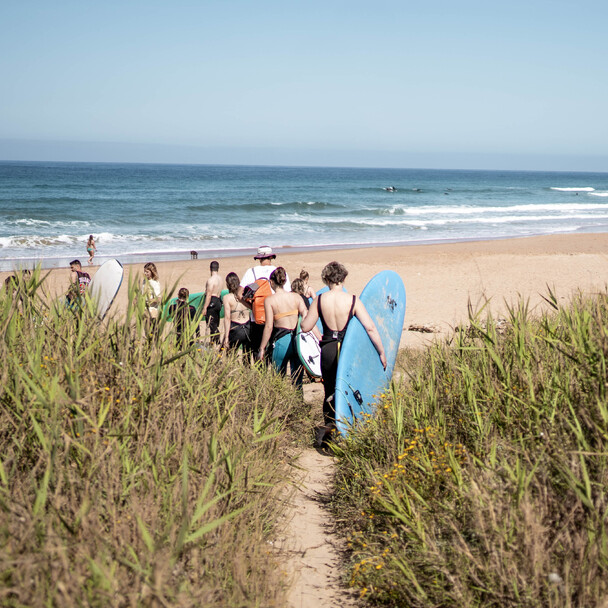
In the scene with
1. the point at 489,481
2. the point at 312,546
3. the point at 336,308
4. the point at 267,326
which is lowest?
the point at 312,546

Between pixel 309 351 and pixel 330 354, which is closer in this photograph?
pixel 330 354

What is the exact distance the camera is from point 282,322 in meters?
5.83

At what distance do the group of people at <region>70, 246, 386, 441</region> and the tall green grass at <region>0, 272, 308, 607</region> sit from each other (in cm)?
42

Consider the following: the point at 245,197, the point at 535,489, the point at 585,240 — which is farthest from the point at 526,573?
the point at 245,197

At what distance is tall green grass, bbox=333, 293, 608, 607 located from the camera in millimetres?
2387

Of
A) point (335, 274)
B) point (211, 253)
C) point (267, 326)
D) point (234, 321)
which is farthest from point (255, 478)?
point (211, 253)

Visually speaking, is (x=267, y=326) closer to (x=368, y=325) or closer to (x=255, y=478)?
(x=368, y=325)

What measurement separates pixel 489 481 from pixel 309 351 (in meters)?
3.10

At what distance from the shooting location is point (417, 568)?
108 inches

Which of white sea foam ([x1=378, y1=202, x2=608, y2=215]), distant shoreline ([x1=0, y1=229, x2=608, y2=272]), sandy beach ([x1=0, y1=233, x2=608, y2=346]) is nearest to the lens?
sandy beach ([x1=0, y1=233, x2=608, y2=346])

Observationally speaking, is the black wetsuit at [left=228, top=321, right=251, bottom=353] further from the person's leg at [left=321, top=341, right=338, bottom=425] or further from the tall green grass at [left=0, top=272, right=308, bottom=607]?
the tall green grass at [left=0, top=272, right=308, bottom=607]

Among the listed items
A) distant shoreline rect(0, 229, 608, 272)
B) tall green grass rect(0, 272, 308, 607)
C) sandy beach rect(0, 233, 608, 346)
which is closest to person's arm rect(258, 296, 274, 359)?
tall green grass rect(0, 272, 308, 607)

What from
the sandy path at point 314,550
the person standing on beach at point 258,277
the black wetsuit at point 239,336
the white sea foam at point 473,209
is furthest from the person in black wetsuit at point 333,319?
the white sea foam at point 473,209

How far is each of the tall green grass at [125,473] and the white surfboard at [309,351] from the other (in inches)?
54.1
